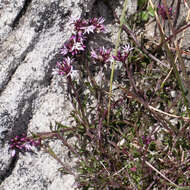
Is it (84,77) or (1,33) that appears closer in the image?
(1,33)

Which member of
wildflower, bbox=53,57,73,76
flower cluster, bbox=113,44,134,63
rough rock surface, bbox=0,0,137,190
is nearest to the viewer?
rough rock surface, bbox=0,0,137,190

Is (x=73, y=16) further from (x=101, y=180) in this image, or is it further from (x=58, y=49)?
(x=101, y=180)

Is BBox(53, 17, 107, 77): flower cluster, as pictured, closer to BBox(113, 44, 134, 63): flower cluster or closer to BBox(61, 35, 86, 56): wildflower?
BBox(61, 35, 86, 56): wildflower

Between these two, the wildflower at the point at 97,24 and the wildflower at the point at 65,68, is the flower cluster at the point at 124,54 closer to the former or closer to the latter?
the wildflower at the point at 97,24

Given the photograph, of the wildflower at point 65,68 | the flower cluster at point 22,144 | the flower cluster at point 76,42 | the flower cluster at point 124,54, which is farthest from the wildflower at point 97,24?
the flower cluster at point 22,144

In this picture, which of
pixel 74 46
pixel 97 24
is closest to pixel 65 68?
pixel 74 46

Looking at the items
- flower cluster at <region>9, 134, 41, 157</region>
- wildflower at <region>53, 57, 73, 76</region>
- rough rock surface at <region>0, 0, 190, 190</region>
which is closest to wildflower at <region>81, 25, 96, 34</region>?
rough rock surface at <region>0, 0, 190, 190</region>

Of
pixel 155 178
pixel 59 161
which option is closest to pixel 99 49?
pixel 59 161
